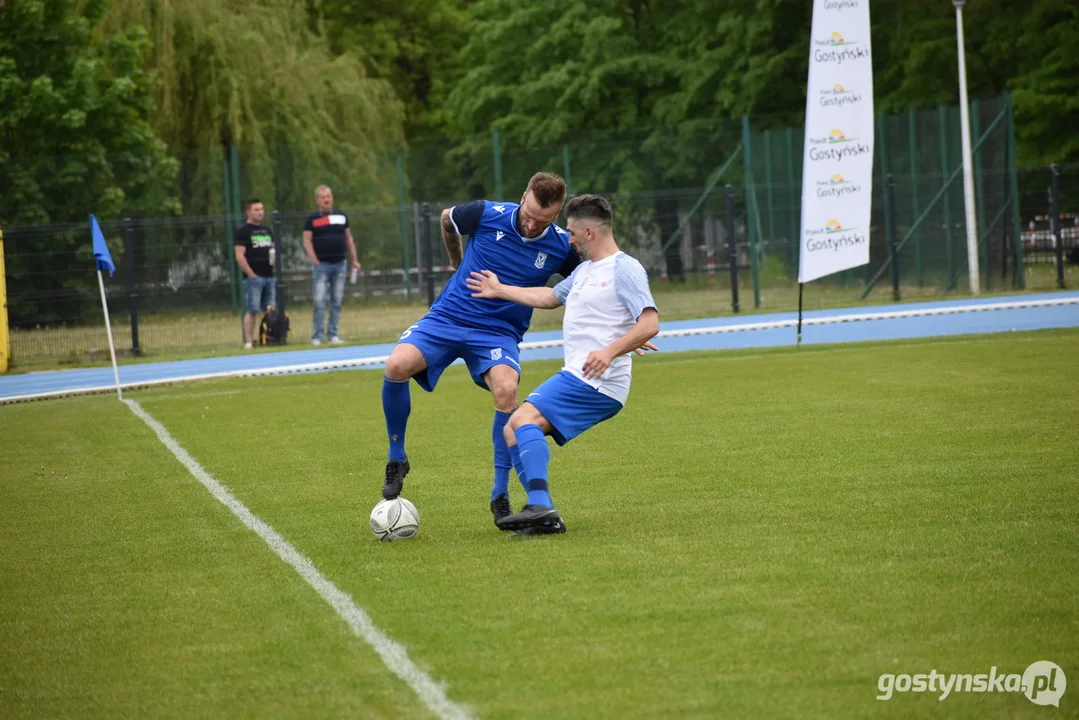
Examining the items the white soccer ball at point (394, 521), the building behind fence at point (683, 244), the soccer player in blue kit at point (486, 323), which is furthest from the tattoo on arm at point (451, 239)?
the building behind fence at point (683, 244)

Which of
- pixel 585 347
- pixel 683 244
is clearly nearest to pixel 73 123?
pixel 683 244

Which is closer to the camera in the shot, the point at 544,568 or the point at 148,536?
the point at 544,568

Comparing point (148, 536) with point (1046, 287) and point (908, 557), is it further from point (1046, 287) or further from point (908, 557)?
point (1046, 287)

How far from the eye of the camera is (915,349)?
54.1ft

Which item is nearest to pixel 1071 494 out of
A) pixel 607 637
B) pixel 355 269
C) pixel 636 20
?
pixel 607 637

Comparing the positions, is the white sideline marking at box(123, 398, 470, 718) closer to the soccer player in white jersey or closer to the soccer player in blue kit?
the soccer player in blue kit

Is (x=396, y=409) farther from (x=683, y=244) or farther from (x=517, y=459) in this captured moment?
(x=683, y=244)

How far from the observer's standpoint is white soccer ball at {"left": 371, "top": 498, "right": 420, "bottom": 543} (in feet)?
23.2

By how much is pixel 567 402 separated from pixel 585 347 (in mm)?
299

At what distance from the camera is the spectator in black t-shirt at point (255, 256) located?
20.5m

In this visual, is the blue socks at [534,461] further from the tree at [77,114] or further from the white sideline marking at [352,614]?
the tree at [77,114]

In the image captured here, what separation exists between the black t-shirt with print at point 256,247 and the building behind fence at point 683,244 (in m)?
1.73

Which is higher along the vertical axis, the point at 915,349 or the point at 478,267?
the point at 478,267

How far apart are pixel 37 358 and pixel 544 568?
57.6 feet
